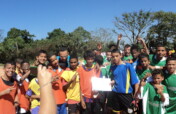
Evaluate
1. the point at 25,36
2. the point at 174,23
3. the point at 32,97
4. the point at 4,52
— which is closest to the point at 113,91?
the point at 32,97

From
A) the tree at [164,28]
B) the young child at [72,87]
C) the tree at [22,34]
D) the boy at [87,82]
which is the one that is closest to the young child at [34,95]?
the young child at [72,87]

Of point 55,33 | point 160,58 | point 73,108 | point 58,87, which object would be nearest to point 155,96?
point 160,58

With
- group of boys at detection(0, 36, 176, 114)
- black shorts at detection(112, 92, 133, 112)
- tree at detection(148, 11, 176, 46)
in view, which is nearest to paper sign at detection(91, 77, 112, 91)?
group of boys at detection(0, 36, 176, 114)

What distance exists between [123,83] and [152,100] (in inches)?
25.2

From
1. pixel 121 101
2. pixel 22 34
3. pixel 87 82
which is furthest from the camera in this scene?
pixel 22 34

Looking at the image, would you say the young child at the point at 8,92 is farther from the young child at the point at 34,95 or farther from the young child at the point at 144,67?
the young child at the point at 144,67

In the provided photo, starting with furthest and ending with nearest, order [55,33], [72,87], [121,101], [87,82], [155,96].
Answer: [55,33] → [87,82] → [72,87] → [121,101] → [155,96]

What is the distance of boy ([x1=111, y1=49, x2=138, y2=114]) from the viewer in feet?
11.7

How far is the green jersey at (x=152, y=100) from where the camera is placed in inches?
124

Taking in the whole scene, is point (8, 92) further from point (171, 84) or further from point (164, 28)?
point (164, 28)

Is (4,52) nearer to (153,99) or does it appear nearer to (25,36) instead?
(25,36)

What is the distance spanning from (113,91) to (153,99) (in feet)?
2.75

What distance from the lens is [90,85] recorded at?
403cm

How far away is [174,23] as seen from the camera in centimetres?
3359
